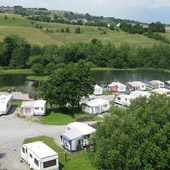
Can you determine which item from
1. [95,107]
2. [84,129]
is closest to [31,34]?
[95,107]

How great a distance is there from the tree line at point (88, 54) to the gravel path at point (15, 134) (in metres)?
42.6

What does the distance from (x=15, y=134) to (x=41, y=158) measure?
25.4 feet

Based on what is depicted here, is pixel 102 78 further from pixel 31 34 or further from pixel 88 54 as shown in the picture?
pixel 31 34

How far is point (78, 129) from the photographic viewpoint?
849 inches

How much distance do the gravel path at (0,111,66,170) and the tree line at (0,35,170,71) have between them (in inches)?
1678

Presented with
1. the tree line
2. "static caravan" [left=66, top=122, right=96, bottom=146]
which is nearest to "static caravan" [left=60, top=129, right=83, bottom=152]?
"static caravan" [left=66, top=122, right=96, bottom=146]

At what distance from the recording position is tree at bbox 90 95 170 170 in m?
14.5

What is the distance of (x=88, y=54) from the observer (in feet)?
250

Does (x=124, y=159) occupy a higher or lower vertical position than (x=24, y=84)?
higher

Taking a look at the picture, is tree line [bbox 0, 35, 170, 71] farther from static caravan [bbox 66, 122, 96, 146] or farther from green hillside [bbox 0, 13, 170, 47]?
static caravan [bbox 66, 122, 96, 146]

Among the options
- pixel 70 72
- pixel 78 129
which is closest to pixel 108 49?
pixel 70 72

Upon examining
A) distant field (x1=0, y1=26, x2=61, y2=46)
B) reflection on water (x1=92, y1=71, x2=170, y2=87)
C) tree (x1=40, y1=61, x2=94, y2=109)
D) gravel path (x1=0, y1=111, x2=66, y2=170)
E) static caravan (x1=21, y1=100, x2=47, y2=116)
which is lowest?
reflection on water (x1=92, y1=71, x2=170, y2=87)

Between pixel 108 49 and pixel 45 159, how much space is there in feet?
207

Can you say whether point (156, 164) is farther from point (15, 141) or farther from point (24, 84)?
point (24, 84)
